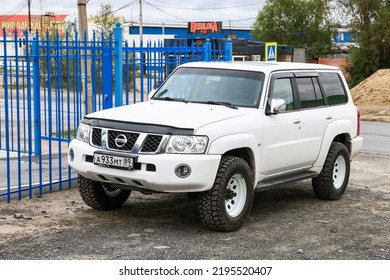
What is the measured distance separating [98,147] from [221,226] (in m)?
1.56

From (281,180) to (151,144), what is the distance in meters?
2.01

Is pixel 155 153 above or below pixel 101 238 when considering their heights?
above

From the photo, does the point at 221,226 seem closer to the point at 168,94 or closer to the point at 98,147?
the point at 98,147

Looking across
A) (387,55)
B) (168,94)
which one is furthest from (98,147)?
(387,55)

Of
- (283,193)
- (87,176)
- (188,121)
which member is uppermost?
(188,121)

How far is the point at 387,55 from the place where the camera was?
41.6 m

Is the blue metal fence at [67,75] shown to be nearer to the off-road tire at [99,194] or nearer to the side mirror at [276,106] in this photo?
the off-road tire at [99,194]

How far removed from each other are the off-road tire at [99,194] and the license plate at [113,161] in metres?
0.77

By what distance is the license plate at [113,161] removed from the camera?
7230 millimetres

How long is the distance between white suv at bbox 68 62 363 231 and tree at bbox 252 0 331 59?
169 ft

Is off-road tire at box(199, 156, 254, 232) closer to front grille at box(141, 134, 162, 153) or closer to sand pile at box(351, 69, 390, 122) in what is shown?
front grille at box(141, 134, 162, 153)

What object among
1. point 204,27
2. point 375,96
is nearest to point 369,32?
point 375,96

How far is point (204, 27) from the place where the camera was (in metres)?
61.7

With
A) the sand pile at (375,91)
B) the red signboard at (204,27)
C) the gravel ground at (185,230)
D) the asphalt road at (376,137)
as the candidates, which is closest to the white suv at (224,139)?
the gravel ground at (185,230)
